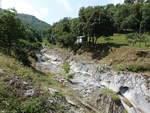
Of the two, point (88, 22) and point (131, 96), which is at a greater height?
point (88, 22)

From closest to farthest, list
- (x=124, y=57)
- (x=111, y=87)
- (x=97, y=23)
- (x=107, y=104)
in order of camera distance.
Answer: (x=107, y=104)
(x=111, y=87)
(x=124, y=57)
(x=97, y=23)

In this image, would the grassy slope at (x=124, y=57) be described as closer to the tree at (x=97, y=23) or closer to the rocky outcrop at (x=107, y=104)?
the tree at (x=97, y=23)

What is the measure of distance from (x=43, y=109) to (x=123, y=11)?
71798 mm

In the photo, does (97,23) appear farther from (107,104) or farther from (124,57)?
(107,104)

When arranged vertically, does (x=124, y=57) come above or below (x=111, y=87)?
above

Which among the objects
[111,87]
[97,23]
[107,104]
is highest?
[97,23]

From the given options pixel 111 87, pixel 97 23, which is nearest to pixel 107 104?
pixel 111 87

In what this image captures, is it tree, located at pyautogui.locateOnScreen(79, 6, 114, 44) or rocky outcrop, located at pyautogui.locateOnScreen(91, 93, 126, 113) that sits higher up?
tree, located at pyautogui.locateOnScreen(79, 6, 114, 44)

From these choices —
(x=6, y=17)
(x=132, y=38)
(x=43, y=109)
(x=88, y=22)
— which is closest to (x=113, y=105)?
(x=43, y=109)

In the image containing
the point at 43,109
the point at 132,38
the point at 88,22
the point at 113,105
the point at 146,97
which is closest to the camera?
the point at 43,109

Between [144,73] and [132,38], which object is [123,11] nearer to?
[132,38]

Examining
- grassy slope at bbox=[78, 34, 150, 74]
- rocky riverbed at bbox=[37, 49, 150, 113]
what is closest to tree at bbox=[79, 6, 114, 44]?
grassy slope at bbox=[78, 34, 150, 74]

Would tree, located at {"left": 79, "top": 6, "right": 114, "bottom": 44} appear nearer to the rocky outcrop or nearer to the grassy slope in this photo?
the grassy slope

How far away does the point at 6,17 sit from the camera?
97.7 feet
